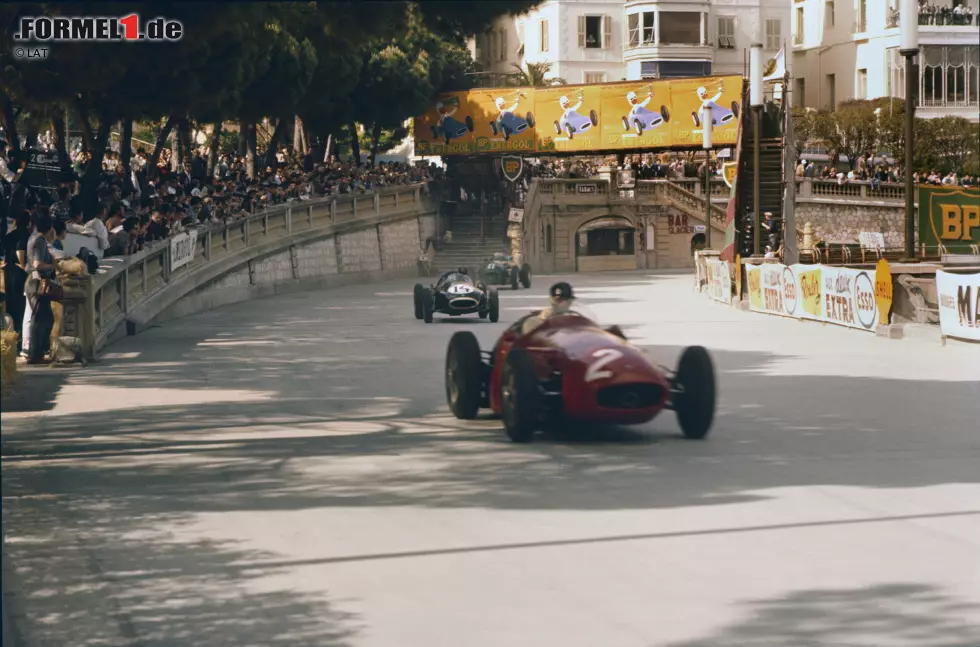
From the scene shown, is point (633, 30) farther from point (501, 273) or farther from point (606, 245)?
point (501, 273)

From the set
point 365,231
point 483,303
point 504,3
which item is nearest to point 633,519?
point 504,3

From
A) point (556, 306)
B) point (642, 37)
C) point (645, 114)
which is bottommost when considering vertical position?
point (556, 306)

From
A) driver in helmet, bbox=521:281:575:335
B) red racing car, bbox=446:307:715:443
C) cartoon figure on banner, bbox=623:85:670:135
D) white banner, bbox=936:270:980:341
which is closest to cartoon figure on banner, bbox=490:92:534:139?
cartoon figure on banner, bbox=623:85:670:135

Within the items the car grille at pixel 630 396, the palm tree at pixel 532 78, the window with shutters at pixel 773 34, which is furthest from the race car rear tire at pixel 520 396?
the window with shutters at pixel 773 34

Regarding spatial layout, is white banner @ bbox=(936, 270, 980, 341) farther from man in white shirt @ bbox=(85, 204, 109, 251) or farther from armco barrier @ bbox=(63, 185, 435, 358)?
man in white shirt @ bbox=(85, 204, 109, 251)

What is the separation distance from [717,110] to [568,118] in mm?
6547

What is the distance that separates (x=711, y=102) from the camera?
6575cm

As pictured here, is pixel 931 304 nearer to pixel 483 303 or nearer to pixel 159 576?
pixel 483 303

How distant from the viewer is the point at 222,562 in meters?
9.49

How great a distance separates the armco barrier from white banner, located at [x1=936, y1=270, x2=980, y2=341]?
45.0ft

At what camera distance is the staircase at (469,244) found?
64812mm

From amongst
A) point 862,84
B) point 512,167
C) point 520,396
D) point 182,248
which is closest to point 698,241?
point 512,167

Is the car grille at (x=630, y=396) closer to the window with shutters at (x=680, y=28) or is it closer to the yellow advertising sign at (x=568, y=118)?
the yellow advertising sign at (x=568, y=118)

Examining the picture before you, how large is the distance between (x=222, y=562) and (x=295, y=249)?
41313mm
